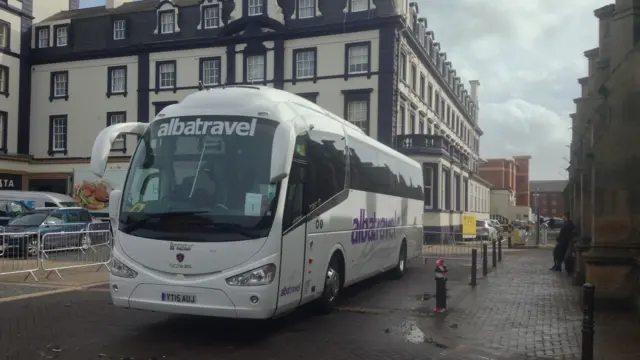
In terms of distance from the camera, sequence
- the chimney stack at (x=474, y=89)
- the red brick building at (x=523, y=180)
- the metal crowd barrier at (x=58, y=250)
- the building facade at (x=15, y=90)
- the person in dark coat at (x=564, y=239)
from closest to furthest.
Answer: the metal crowd barrier at (x=58, y=250) < the person in dark coat at (x=564, y=239) < the building facade at (x=15, y=90) < the chimney stack at (x=474, y=89) < the red brick building at (x=523, y=180)

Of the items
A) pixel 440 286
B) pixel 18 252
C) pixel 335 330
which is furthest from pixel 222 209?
pixel 18 252

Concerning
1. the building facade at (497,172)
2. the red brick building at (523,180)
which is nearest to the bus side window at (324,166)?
the building facade at (497,172)

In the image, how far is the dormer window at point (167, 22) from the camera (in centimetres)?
3734

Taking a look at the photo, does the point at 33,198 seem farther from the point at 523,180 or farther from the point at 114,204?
the point at 523,180

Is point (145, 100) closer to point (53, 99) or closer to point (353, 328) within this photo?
point (53, 99)

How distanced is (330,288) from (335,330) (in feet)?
3.91

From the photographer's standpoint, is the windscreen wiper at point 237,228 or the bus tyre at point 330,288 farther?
the bus tyre at point 330,288

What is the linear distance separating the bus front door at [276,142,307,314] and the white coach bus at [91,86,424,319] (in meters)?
0.01

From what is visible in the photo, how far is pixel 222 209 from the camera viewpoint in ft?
25.1

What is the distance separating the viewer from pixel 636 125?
10.2m

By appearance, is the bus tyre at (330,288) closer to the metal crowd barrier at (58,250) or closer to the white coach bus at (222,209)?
the white coach bus at (222,209)

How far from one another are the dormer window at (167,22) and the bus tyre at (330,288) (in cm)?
3052

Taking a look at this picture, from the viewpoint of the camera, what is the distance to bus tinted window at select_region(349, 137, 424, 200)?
37.9 feet

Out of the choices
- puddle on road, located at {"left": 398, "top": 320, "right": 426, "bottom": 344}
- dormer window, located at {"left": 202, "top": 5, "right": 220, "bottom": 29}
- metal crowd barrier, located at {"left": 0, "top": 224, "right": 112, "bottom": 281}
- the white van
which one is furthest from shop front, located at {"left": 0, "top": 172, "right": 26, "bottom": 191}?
puddle on road, located at {"left": 398, "top": 320, "right": 426, "bottom": 344}
